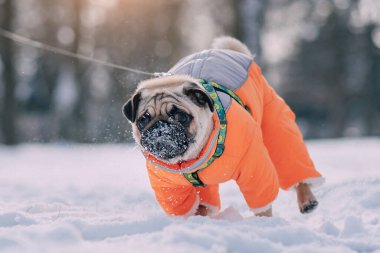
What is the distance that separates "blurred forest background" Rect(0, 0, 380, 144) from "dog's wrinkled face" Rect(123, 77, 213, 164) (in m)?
12.5

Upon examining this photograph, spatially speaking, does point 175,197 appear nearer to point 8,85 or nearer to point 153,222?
point 153,222

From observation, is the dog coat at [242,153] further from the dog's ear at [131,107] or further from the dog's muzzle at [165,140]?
the dog's ear at [131,107]

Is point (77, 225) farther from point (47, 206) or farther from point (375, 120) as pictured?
point (375, 120)

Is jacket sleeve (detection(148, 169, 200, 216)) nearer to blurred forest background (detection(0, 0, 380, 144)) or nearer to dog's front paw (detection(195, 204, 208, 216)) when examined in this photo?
dog's front paw (detection(195, 204, 208, 216))

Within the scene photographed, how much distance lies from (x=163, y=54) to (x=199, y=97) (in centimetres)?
2077

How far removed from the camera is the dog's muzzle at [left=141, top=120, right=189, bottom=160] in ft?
10.5

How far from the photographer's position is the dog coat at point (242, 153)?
3.44 meters

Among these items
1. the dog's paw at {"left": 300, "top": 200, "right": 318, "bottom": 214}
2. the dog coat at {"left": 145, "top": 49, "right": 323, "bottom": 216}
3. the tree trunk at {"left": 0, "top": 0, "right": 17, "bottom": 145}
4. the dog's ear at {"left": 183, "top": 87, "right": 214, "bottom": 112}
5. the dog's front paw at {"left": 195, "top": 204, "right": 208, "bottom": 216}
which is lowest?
the tree trunk at {"left": 0, "top": 0, "right": 17, "bottom": 145}

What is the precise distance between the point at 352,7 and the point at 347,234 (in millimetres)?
22740

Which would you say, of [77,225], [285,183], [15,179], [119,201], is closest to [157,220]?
[77,225]

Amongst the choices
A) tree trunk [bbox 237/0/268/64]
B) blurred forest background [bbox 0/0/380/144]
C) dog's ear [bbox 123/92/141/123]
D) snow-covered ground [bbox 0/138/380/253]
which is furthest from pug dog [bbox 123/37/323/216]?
blurred forest background [bbox 0/0/380/144]

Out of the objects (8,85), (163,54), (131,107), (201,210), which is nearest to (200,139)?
(131,107)

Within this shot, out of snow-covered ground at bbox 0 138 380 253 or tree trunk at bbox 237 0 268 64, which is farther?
tree trunk at bbox 237 0 268 64

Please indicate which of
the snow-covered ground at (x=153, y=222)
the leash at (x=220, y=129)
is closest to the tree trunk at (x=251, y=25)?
the snow-covered ground at (x=153, y=222)
